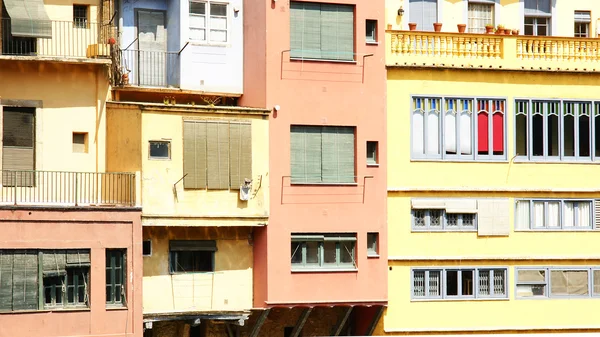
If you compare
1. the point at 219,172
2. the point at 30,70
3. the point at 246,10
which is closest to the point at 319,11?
the point at 246,10

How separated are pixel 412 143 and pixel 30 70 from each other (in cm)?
1015

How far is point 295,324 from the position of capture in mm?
41750

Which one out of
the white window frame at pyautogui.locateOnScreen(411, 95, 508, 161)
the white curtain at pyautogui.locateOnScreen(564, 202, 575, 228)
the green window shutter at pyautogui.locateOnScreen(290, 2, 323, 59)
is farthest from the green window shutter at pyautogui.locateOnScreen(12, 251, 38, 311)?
the white curtain at pyautogui.locateOnScreen(564, 202, 575, 228)

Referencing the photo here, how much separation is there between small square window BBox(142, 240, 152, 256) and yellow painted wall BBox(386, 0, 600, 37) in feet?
29.8

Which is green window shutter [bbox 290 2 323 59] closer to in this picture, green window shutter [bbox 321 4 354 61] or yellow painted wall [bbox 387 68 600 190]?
green window shutter [bbox 321 4 354 61]

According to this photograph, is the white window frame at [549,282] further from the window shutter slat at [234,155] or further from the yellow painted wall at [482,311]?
the window shutter slat at [234,155]

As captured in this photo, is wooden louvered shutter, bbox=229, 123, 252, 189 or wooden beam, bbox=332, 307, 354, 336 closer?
wooden louvered shutter, bbox=229, 123, 252, 189

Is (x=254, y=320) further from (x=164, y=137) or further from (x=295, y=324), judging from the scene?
(x=164, y=137)

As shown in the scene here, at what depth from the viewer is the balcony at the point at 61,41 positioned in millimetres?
38000

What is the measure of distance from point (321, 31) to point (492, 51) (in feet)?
15.8

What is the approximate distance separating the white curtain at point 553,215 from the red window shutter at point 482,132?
2.42 m

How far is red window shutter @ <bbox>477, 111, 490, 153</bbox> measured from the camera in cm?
4156

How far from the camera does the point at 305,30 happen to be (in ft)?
132

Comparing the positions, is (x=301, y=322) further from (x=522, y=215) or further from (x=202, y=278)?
(x=522, y=215)
